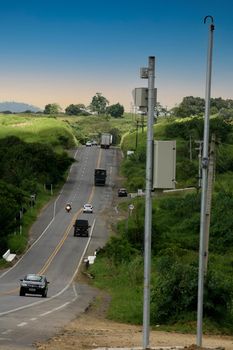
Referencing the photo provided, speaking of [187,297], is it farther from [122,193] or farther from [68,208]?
[122,193]

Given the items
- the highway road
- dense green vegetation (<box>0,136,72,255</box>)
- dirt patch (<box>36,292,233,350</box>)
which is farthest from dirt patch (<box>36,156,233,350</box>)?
dense green vegetation (<box>0,136,72,255</box>)

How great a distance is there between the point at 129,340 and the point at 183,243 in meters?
53.4

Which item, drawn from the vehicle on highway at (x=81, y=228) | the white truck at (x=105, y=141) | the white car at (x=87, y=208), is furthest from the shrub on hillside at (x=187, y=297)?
the white truck at (x=105, y=141)

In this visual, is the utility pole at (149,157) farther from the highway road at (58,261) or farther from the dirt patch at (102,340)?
the highway road at (58,261)

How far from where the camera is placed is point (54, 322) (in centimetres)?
2895

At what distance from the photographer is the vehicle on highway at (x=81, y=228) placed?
85.2 meters

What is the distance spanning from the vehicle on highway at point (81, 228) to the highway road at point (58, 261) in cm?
86

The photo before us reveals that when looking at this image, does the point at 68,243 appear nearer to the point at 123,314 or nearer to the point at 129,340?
the point at 123,314

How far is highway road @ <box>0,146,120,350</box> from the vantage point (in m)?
26.9

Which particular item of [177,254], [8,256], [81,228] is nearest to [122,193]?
[81,228]

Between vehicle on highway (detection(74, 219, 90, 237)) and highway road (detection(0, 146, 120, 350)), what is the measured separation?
0.86 m

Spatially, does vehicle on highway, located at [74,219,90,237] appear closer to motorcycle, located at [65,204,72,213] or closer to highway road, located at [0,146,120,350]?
highway road, located at [0,146,120,350]

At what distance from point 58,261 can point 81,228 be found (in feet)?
45.8

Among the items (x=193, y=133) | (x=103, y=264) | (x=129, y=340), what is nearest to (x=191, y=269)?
(x=129, y=340)
